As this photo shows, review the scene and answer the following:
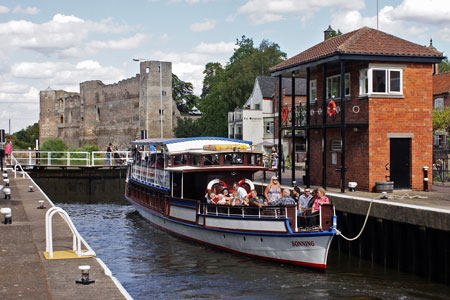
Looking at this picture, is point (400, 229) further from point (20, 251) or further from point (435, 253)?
point (20, 251)

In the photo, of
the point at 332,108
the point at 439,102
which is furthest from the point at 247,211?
the point at 439,102

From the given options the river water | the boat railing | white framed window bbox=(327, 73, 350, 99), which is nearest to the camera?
the river water

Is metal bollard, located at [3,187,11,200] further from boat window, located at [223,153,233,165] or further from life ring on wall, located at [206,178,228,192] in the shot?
boat window, located at [223,153,233,165]

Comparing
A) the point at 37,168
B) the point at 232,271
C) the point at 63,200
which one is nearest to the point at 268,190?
the point at 232,271

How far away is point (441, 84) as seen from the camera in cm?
5438

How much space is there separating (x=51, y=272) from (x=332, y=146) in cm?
1787

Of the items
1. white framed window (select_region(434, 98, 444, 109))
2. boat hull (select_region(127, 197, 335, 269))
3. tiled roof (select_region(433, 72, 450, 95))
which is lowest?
boat hull (select_region(127, 197, 335, 269))

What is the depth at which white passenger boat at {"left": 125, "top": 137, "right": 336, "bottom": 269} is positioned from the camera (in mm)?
17812

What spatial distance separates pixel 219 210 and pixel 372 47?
9788mm

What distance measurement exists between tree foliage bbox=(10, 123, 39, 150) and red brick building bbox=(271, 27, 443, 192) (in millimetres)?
129208

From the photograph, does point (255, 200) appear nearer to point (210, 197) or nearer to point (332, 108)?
point (210, 197)

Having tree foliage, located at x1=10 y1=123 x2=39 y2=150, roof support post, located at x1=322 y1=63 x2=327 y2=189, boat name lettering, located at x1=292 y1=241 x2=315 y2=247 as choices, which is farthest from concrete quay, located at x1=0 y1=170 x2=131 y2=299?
tree foliage, located at x1=10 y1=123 x2=39 y2=150

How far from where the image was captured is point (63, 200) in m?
41.3

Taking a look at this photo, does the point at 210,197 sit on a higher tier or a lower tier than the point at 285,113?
lower
